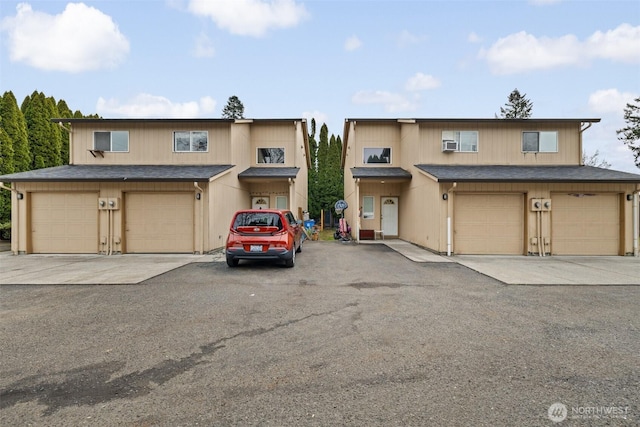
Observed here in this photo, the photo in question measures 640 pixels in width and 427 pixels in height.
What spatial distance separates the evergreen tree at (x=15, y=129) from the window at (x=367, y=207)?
69.7ft

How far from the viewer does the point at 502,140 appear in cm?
1522

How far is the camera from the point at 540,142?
15.2 meters

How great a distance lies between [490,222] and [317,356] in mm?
11164

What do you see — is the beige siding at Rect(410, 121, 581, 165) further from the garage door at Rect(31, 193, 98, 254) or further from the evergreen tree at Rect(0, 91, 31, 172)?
the evergreen tree at Rect(0, 91, 31, 172)

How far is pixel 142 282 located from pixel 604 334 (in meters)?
8.58

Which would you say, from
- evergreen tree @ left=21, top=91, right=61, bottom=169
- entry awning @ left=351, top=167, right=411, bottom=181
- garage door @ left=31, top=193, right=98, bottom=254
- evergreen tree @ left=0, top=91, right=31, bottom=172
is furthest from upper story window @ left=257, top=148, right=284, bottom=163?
evergreen tree @ left=21, top=91, right=61, bottom=169

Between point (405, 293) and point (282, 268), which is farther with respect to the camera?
point (282, 268)

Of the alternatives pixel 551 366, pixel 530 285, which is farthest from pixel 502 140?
pixel 551 366

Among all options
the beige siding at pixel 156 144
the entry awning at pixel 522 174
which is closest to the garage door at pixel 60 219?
the beige siding at pixel 156 144

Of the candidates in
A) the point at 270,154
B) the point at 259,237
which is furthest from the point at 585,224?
the point at 270,154

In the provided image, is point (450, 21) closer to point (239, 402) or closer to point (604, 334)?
point (604, 334)

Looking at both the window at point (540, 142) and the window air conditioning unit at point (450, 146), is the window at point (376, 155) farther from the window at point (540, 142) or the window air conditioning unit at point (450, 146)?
the window at point (540, 142)

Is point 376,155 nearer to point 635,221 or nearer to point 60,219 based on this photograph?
point 635,221

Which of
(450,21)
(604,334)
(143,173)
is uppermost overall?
(450,21)
